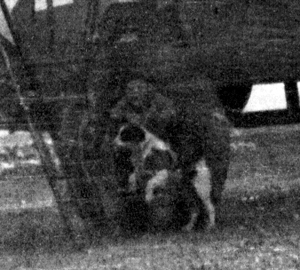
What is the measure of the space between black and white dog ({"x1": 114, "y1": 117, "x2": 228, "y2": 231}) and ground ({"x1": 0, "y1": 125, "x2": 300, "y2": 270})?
0.21 meters

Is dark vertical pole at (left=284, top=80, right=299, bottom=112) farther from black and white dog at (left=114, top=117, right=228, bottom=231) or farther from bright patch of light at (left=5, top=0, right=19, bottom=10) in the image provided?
bright patch of light at (left=5, top=0, right=19, bottom=10)

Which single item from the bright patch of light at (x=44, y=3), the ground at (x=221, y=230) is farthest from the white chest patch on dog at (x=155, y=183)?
the bright patch of light at (x=44, y=3)

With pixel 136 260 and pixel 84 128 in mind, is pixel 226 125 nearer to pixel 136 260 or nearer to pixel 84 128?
pixel 84 128

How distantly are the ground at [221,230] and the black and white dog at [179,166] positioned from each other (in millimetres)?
207

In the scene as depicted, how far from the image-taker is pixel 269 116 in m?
6.93

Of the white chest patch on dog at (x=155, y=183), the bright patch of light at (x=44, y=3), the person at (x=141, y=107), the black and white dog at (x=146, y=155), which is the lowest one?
the white chest patch on dog at (x=155, y=183)

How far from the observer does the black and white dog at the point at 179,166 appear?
534 cm

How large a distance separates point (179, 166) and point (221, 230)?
432 mm

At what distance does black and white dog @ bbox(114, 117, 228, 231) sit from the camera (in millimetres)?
5336

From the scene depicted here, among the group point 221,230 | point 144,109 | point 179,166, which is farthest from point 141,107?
point 221,230

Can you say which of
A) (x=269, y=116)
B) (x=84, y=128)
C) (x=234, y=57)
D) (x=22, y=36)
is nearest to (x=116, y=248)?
(x=84, y=128)

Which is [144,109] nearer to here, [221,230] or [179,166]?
[179,166]

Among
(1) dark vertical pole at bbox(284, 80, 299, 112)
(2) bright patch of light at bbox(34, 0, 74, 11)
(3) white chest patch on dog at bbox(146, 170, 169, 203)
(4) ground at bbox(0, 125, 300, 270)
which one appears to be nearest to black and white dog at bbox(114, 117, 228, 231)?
(3) white chest patch on dog at bbox(146, 170, 169, 203)

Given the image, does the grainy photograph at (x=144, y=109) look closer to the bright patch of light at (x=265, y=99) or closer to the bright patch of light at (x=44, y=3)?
the bright patch of light at (x=44, y=3)
